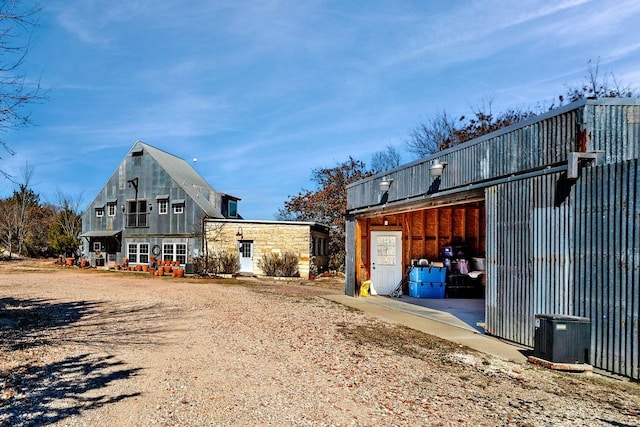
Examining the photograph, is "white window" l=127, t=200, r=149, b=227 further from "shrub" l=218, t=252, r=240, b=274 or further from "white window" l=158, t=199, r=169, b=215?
"shrub" l=218, t=252, r=240, b=274

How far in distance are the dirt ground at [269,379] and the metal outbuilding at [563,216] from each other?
3.59 feet

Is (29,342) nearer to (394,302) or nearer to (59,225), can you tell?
(394,302)

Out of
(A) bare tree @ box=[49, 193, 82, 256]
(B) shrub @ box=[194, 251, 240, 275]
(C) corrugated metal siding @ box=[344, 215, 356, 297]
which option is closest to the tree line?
(A) bare tree @ box=[49, 193, 82, 256]

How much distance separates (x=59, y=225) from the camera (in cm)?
3369

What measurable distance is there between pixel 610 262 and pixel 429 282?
8.59 metres

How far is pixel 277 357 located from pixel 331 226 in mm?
24078

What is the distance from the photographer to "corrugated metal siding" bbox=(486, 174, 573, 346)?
668 centimetres

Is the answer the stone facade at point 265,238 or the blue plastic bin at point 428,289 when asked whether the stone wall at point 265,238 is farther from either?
the blue plastic bin at point 428,289

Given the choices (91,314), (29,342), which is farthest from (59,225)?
(29,342)

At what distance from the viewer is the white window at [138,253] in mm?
26812

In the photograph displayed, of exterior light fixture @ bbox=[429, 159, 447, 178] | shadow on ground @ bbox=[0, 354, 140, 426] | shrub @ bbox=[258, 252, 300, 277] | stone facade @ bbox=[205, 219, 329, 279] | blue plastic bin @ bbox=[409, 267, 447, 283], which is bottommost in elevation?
shrub @ bbox=[258, 252, 300, 277]

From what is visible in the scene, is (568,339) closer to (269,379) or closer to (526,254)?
(526,254)

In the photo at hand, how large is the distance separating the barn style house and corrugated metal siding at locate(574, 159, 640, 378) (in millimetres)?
17464

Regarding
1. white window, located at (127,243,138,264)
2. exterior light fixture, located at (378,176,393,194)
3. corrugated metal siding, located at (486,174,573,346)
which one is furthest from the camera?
white window, located at (127,243,138,264)
